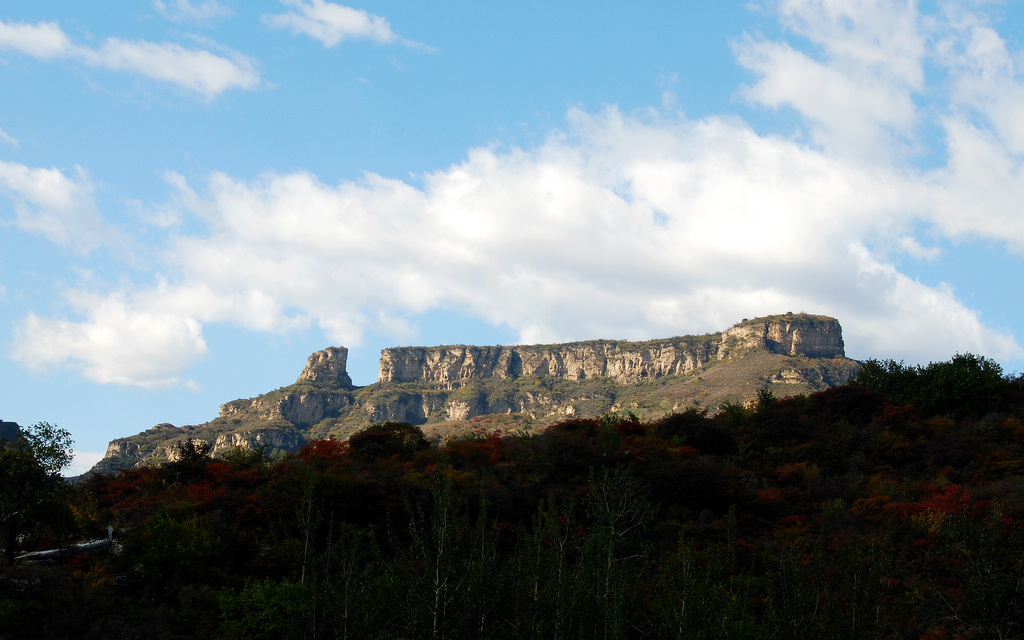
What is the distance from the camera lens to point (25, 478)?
20.4 metres

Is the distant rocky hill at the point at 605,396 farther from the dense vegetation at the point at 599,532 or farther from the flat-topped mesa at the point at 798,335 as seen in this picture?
the dense vegetation at the point at 599,532

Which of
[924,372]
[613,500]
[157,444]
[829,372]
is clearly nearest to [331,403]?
[157,444]

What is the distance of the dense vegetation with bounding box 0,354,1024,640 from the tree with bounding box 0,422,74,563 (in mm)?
859

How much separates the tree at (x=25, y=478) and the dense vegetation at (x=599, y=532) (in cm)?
86

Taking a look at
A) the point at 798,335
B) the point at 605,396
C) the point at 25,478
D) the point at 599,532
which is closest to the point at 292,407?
the point at 605,396

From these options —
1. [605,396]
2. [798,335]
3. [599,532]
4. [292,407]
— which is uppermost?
[798,335]

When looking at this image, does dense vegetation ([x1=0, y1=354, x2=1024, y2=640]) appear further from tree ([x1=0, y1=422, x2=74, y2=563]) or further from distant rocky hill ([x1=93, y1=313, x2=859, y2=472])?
distant rocky hill ([x1=93, y1=313, x2=859, y2=472])

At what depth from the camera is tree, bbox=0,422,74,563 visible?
65.5 feet

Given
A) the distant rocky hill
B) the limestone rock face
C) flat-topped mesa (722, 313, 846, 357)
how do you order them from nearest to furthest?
the distant rocky hill < flat-topped mesa (722, 313, 846, 357) < the limestone rock face

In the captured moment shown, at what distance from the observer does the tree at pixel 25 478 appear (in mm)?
19969

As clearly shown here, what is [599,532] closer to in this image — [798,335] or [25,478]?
[25,478]

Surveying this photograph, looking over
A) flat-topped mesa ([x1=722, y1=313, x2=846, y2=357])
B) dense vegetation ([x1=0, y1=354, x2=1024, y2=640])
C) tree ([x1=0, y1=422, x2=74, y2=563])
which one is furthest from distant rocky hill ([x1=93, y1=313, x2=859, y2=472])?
tree ([x1=0, y1=422, x2=74, y2=563])

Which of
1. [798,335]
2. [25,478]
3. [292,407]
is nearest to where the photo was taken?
[25,478]

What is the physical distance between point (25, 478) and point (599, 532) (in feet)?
58.6
